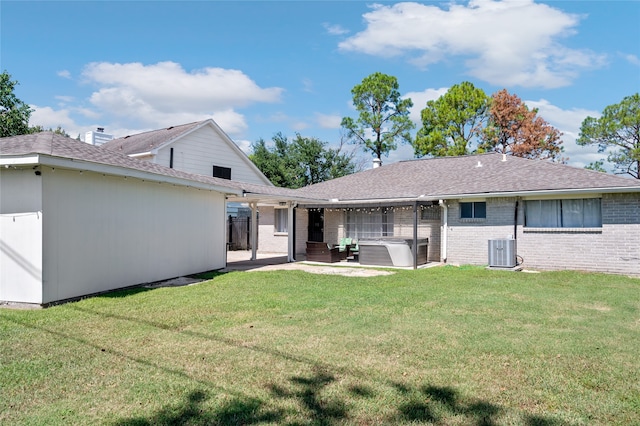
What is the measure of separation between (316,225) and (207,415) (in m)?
16.6

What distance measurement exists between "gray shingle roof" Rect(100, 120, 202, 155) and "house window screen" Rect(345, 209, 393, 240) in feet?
29.7

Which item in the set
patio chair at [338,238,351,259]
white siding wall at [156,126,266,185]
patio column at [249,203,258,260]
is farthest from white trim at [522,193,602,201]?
white siding wall at [156,126,266,185]

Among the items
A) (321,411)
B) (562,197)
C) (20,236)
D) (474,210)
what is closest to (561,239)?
(562,197)

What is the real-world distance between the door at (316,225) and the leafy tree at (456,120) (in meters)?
17.6

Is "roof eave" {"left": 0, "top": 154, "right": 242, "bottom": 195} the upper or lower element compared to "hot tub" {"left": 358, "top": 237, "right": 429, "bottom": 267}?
upper

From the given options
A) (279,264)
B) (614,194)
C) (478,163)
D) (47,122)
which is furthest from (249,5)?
(47,122)

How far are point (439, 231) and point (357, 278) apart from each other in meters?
5.89

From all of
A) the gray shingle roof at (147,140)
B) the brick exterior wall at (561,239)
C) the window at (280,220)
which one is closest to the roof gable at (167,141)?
the gray shingle roof at (147,140)

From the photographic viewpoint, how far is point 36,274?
743cm

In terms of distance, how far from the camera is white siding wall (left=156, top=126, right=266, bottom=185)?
798 inches

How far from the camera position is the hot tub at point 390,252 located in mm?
14461

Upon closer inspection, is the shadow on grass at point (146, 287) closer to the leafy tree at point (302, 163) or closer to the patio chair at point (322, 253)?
the patio chair at point (322, 253)

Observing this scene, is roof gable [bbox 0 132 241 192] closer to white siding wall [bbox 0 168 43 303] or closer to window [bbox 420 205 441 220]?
white siding wall [bbox 0 168 43 303]

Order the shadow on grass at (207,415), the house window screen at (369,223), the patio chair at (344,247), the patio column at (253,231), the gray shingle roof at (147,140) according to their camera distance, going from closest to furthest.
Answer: the shadow on grass at (207,415) < the patio column at (253,231) < the patio chair at (344,247) < the house window screen at (369,223) < the gray shingle roof at (147,140)
